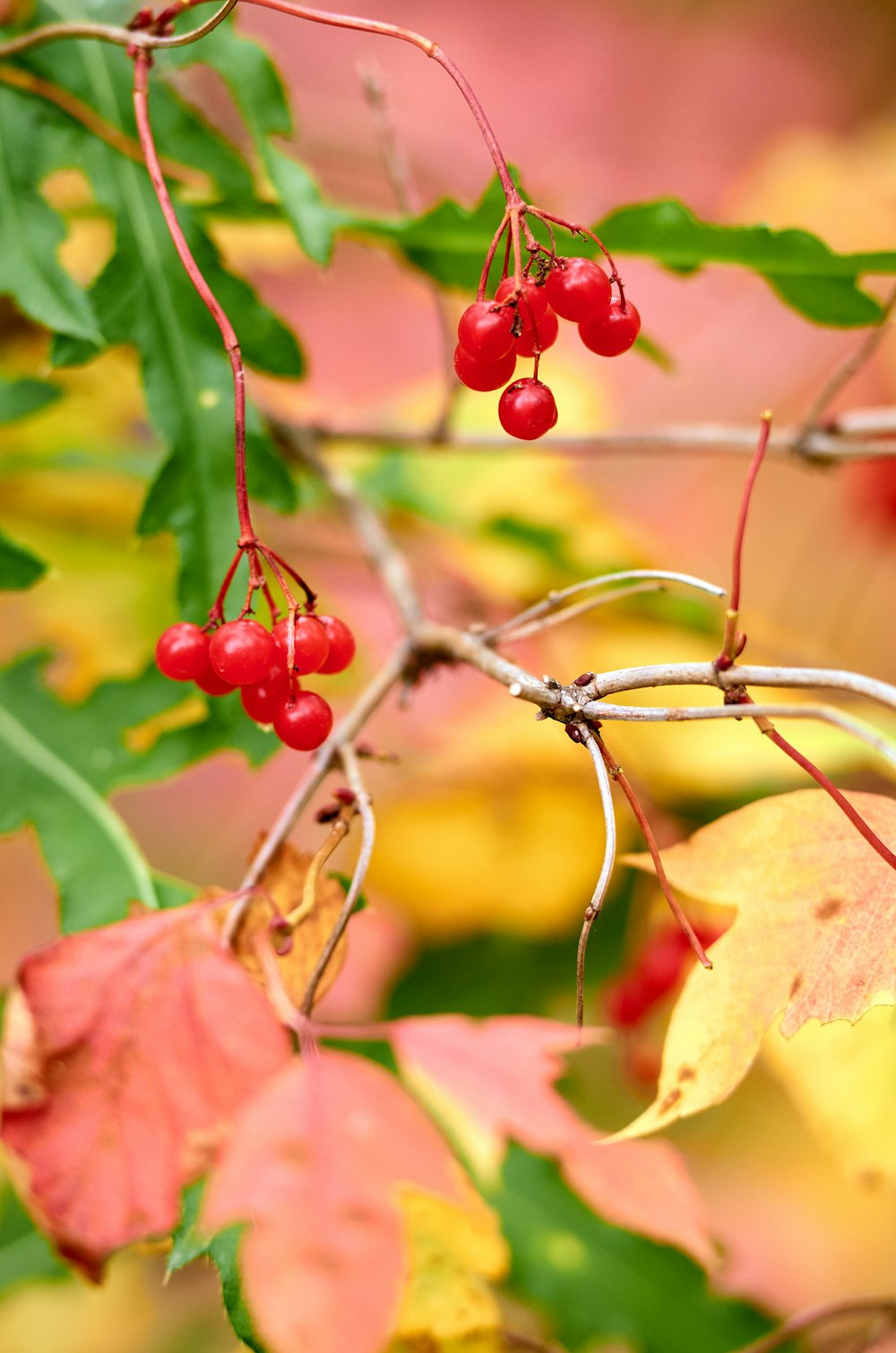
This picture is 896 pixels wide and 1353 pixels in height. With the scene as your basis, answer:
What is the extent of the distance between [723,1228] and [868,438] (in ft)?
2.41

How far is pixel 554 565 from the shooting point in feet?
2.42

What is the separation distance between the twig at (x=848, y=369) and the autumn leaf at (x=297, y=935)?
324mm

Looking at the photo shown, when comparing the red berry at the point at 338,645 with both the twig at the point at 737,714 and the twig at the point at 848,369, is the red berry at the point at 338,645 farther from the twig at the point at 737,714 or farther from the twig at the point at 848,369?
the twig at the point at 848,369

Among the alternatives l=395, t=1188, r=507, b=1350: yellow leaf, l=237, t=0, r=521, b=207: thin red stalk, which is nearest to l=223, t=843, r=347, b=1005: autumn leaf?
l=395, t=1188, r=507, b=1350: yellow leaf

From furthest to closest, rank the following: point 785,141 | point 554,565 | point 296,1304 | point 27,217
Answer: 1. point 785,141
2. point 554,565
3. point 27,217
4. point 296,1304

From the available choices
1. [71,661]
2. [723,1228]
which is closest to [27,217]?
[71,661]

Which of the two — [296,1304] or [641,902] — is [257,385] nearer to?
[641,902]

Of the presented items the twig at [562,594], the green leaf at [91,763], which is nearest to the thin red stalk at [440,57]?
the twig at [562,594]

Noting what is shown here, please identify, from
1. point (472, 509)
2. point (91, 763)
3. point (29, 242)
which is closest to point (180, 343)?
point (29, 242)

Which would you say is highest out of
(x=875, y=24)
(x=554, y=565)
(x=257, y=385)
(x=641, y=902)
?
(x=875, y=24)

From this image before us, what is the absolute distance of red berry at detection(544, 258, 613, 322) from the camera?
0.30 meters

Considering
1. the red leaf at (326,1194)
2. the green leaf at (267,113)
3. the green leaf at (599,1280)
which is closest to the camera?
the red leaf at (326,1194)

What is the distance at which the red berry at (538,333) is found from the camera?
0.30 metres

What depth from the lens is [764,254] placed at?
0.45m
